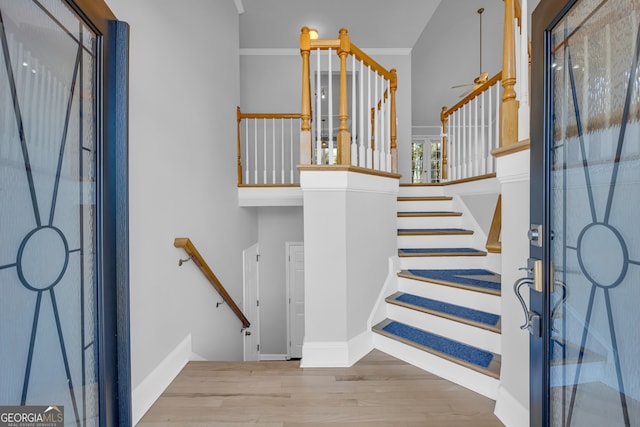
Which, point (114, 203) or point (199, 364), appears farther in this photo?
point (199, 364)

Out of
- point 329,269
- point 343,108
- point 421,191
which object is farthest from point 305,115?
point 421,191

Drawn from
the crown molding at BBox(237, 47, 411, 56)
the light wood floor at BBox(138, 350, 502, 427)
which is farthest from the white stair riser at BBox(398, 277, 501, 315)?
the crown molding at BBox(237, 47, 411, 56)

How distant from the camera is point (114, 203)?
1.35m

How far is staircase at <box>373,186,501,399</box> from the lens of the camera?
211 cm

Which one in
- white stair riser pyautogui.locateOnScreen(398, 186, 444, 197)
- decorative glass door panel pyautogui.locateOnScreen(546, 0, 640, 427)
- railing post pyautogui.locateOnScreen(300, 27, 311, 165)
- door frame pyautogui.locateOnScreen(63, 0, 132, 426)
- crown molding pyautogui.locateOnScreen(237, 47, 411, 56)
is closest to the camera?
decorative glass door panel pyautogui.locateOnScreen(546, 0, 640, 427)

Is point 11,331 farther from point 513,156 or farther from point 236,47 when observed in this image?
point 236,47

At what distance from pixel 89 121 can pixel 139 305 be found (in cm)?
99

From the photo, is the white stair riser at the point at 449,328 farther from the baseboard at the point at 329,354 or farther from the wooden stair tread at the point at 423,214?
the wooden stair tread at the point at 423,214

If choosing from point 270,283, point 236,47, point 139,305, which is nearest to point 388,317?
point 139,305

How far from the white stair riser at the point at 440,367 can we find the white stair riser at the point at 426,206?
1677 millimetres

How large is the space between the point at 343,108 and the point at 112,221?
66.7 inches

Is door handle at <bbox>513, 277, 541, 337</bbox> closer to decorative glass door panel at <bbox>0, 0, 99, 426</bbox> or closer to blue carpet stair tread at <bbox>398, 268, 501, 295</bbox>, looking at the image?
blue carpet stair tread at <bbox>398, 268, 501, 295</bbox>

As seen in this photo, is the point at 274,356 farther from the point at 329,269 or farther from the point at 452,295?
the point at 452,295

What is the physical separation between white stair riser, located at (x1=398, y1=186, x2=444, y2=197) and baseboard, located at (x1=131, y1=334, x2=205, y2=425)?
114 inches
